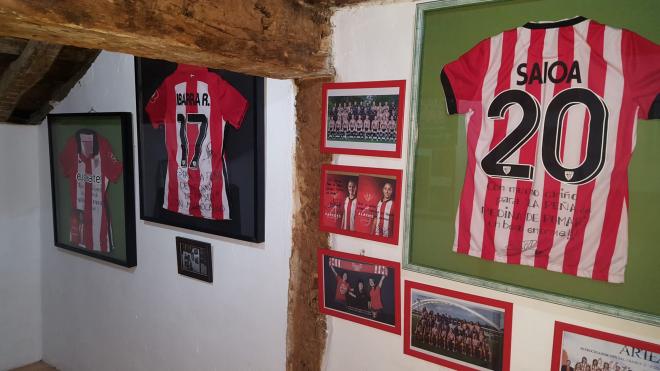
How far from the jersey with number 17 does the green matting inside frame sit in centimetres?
Result: 95

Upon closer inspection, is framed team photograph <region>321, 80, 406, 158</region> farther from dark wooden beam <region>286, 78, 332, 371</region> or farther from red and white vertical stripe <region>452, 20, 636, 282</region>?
red and white vertical stripe <region>452, 20, 636, 282</region>

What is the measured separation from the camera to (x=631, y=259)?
4.30 feet

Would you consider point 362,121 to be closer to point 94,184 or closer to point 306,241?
point 306,241

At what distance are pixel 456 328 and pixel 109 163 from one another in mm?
2333

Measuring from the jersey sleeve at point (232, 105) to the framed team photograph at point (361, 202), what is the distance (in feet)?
1.79

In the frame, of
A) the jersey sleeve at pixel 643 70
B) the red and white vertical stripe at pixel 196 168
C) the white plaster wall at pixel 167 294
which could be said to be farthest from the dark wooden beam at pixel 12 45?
the jersey sleeve at pixel 643 70

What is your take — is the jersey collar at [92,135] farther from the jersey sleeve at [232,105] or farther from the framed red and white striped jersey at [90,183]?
the jersey sleeve at [232,105]

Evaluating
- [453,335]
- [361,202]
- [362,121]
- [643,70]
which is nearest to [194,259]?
[361,202]

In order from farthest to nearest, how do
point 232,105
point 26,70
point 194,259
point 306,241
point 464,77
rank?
1. point 26,70
2. point 194,259
3. point 232,105
4. point 306,241
5. point 464,77

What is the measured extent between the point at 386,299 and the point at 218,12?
121 centimetres

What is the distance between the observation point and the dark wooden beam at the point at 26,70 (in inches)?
102

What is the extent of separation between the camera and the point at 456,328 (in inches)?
65.2

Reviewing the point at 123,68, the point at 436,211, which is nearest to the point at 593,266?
the point at 436,211

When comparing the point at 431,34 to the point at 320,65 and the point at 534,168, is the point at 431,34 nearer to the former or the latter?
the point at 320,65
